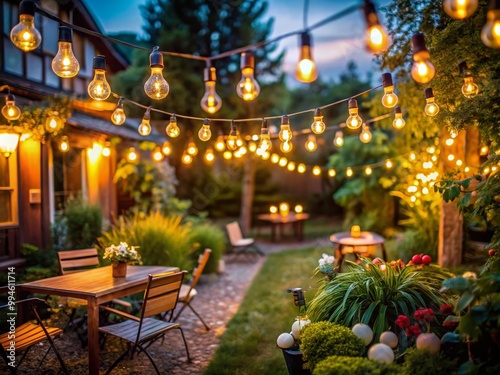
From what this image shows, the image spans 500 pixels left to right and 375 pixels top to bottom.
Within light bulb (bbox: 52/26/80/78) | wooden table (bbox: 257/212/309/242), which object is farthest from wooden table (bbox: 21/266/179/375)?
wooden table (bbox: 257/212/309/242)

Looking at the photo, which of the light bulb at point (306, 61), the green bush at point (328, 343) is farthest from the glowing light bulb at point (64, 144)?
the green bush at point (328, 343)

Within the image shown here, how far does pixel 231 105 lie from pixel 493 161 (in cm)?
1138

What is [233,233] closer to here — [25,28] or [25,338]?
[25,338]

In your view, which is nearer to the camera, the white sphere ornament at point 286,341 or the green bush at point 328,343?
the green bush at point 328,343

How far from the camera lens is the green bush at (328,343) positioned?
3.42 m

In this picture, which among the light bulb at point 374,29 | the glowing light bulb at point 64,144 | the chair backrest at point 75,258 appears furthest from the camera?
the glowing light bulb at point 64,144

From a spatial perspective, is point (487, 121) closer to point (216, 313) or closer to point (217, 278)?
point (216, 313)

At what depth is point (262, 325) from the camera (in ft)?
20.5

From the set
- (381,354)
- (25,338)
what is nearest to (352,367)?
(381,354)

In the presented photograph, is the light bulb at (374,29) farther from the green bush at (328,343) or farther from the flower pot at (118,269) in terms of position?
the flower pot at (118,269)

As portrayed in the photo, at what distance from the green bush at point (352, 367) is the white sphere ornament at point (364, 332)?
0.37 metres

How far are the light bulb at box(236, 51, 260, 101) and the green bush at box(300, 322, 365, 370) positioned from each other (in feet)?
6.56

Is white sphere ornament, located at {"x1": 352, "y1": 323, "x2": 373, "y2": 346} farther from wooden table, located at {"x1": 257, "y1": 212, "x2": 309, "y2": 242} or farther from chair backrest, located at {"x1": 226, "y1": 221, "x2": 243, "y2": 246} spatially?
wooden table, located at {"x1": 257, "y1": 212, "x2": 309, "y2": 242}

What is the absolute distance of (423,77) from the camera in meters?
2.92
